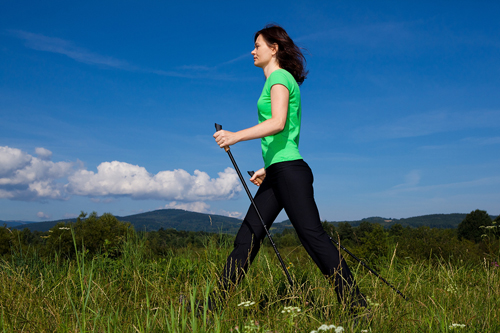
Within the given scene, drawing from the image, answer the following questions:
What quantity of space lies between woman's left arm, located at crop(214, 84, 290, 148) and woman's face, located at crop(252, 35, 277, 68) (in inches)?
17.5

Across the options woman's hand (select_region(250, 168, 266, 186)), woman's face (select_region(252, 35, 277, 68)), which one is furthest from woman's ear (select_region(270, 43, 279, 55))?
woman's hand (select_region(250, 168, 266, 186))

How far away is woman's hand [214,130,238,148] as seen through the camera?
2.59 metres

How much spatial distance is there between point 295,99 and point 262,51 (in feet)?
1.78

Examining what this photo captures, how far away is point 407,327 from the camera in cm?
231

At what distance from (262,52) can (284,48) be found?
19 cm

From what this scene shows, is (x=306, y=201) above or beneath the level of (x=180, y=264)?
above

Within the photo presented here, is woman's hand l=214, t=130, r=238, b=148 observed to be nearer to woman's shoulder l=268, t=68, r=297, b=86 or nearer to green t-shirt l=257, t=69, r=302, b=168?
green t-shirt l=257, t=69, r=302, b=168

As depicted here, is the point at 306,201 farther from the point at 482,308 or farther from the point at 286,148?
the point at 482,308

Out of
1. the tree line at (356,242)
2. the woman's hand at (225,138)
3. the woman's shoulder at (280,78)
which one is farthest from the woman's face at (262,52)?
the tree line at (356,242)

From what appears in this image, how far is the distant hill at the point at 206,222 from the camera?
474 centimetres

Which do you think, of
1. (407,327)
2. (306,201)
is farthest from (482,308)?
(306,201)

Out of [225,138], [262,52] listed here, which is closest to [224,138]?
[225,138]

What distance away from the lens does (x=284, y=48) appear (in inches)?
120

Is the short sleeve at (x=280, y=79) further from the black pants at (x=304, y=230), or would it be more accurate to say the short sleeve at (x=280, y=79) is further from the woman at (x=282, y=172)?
the black pants at (x=304, y=230)
